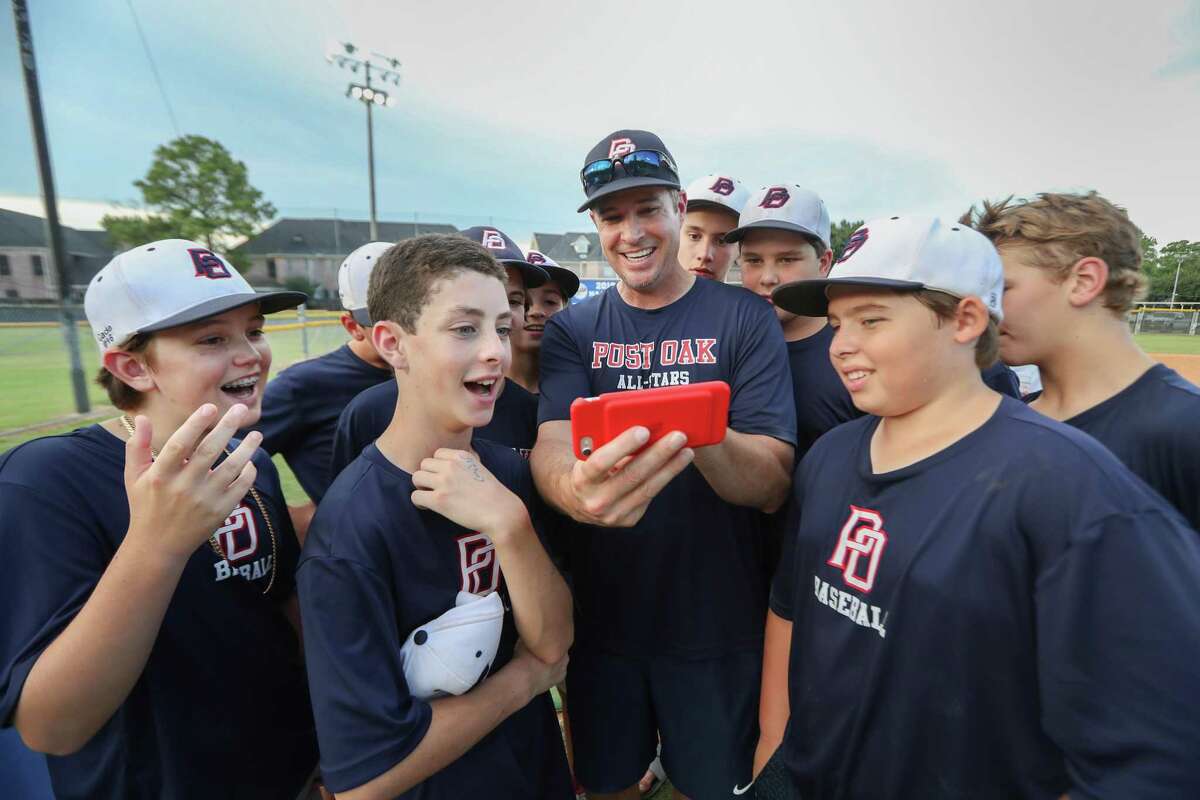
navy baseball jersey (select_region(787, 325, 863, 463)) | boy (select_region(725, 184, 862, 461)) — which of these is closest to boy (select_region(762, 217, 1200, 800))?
navy baseball jersey (select_region(787, 325, 863, 463))

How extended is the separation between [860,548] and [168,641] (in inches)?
80.5

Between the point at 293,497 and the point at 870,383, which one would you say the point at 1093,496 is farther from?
the point at 293,497

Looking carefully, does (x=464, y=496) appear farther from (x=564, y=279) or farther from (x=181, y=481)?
(x=564, y=279)

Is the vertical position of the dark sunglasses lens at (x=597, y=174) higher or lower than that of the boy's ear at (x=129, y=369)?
higher

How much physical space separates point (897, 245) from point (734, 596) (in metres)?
1.53

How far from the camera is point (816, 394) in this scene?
2.76 m

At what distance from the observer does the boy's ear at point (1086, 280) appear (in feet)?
6.42

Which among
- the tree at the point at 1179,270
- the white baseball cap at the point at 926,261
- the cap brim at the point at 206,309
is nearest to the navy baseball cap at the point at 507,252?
the cap brim at the point at 206,309

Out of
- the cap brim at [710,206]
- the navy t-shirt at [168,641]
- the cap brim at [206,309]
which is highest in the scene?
the cap brim at [710,206]

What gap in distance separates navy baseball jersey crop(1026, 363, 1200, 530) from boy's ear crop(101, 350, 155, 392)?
317cm

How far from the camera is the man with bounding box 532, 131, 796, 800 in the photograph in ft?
7.52

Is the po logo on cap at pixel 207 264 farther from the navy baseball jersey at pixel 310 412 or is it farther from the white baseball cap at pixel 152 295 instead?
the navy baseball jersey at pixel 310 412

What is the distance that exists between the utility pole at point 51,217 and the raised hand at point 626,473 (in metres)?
12.9

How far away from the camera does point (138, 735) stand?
60.2 inches
